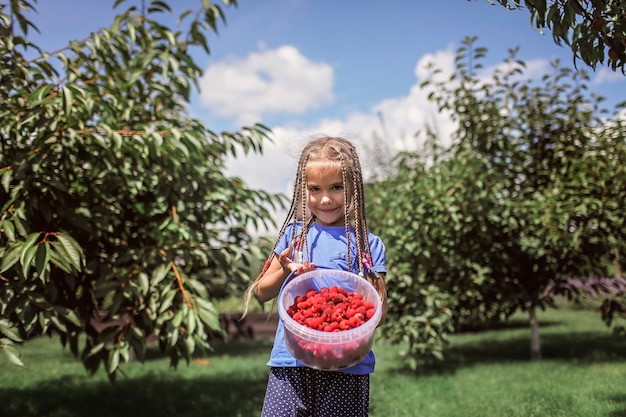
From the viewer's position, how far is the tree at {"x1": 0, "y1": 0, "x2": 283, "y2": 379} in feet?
9.77

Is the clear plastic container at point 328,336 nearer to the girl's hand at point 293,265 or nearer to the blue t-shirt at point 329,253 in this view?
the girl's hand at point 293,265

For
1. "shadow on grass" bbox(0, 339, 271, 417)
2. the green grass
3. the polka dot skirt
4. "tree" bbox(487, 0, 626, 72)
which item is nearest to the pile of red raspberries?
the polka dot skirt

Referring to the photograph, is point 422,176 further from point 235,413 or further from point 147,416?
point 147,416

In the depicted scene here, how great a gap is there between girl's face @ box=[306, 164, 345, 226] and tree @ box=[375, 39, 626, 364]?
339 centimetres

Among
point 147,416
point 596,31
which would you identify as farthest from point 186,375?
point 596,31

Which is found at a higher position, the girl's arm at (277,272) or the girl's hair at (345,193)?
the girl's hair at (345,193)

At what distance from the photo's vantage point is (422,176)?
580 cm

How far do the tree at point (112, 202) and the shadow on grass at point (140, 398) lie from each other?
40.1 inches

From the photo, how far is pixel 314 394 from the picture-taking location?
2.01 m

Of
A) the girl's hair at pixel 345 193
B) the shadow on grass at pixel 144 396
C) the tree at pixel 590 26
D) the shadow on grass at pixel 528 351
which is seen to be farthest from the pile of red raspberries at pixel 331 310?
the shadow on grass at pixel 528 351

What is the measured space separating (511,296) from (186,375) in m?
3.38

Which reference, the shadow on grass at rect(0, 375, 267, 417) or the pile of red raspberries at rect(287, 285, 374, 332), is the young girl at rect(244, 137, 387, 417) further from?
the shadow on grass at rect(0, 375, 267, 417)

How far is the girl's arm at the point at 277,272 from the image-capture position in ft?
6.23

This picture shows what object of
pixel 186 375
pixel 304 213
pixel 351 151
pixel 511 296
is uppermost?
pixel 351 151
